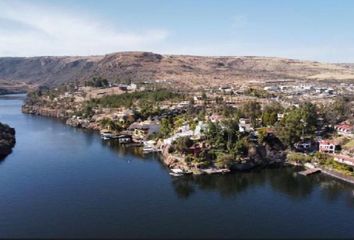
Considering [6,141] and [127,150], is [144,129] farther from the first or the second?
[6,141]

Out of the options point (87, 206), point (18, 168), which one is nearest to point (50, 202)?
point (87, 206)

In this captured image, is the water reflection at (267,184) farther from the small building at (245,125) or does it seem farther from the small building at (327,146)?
the small building at (245,125)

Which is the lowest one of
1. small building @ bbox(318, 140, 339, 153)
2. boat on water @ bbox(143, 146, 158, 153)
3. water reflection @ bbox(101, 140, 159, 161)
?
water reflection @ bbox(101, 140, 159, 161)

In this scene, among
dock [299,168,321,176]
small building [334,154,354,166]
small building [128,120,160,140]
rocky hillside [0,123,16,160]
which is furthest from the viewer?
small building [128,120,160,140]

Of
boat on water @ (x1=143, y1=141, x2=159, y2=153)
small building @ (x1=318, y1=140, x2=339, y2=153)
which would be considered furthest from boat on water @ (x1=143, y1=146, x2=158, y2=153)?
small building @ (x1=318, y1=140, x2=339, y2=153)

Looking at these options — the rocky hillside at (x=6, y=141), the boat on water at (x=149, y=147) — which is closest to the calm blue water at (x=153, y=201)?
the rocky hillside at (x=6, y=141)

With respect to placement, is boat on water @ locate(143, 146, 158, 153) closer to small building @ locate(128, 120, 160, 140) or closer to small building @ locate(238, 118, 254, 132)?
small building @ locate(128, 120, 160, 140)

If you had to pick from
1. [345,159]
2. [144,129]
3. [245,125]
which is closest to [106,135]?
[144,129]

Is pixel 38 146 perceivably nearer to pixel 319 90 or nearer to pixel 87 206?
pixel 87 206
